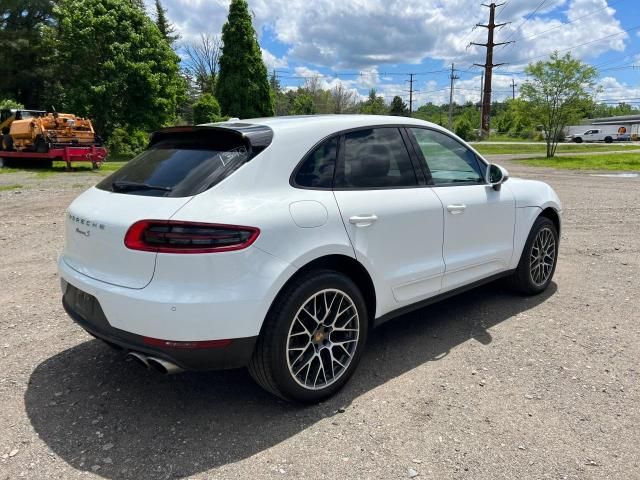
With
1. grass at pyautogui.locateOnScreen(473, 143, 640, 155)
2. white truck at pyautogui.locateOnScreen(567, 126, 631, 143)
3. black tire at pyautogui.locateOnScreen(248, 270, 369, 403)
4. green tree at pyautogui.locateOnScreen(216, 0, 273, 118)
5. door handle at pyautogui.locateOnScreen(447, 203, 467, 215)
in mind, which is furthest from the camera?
white truck at pyautogui.locateOnScreen(567, 126, 631, 143)

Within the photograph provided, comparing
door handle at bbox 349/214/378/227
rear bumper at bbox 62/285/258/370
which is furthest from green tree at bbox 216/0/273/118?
rear bumper at bbox 62/285/258/370

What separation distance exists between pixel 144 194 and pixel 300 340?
121 centimetres

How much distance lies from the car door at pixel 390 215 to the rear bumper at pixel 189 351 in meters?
0.92

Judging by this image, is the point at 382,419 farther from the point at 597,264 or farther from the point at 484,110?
the point at 484,110

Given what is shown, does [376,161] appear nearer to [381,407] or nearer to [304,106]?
[381,407]

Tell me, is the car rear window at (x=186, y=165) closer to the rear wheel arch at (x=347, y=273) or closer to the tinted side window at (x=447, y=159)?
the rear wheel arch at (x=347, y=273)

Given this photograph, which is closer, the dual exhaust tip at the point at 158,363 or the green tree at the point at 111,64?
the dual exhaust tip at the point at 158,363

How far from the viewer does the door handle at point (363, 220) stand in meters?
3.02

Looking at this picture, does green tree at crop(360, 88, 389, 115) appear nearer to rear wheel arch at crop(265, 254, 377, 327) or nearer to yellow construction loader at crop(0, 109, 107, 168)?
yellow construction loader at crop(0, 109, 107, 168)

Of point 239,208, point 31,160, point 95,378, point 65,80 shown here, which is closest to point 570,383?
point 239,208

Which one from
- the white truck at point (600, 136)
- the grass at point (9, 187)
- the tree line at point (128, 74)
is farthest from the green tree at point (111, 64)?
the white truck at point (600, 136)

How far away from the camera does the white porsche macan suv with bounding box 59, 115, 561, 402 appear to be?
98.6 inches

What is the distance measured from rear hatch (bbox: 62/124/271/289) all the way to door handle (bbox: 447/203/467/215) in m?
1.53

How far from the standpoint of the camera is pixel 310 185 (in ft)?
9.68
